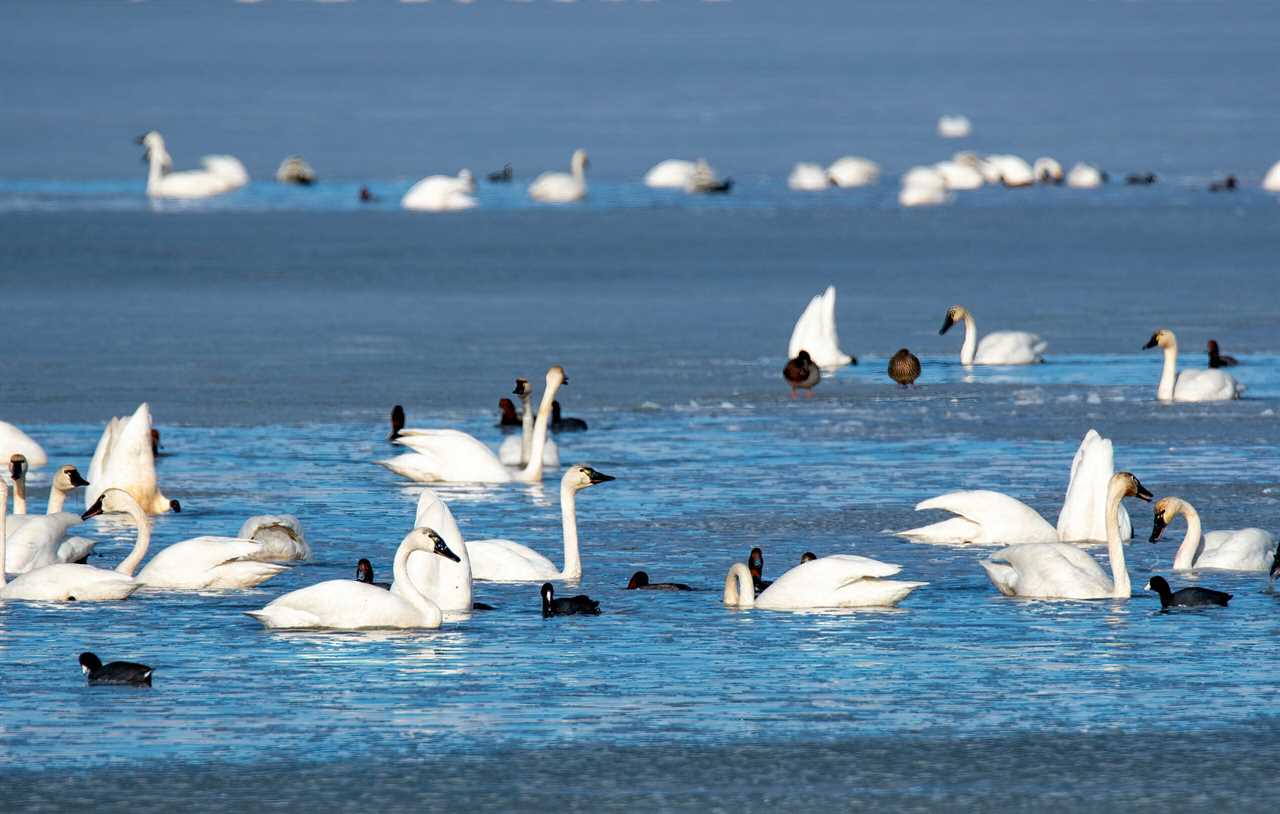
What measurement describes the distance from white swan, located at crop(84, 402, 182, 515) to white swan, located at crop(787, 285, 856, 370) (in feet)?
22.2

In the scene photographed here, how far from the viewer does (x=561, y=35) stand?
90.9 m

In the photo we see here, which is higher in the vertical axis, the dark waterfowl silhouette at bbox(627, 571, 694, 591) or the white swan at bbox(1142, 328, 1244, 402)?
the white swan at bbox(1142, 328, 1244, 402)

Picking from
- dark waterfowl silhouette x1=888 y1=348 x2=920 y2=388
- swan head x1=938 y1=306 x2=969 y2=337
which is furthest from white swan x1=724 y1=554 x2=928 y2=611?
swan head x1=938 y1=306 x2=969 y2=337

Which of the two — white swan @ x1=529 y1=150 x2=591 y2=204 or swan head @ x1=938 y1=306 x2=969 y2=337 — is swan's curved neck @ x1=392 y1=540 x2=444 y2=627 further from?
white swan @ x1=529 y1=150 x2=591 y2=204

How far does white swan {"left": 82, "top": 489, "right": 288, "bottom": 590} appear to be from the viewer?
395 inches

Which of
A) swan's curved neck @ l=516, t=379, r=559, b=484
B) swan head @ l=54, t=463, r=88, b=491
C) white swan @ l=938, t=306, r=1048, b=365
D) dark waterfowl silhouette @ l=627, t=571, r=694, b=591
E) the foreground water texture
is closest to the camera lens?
the foreground water texture

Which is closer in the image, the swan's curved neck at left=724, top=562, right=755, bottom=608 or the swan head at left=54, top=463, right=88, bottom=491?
the swan's curved neck at left=724, top=562, right=755, bottom=608

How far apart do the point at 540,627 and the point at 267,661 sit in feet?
3.91

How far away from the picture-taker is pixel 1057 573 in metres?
9.84

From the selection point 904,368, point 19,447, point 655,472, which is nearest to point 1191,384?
point 904,368

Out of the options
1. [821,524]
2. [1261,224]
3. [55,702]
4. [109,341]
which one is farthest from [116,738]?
[1261,224]

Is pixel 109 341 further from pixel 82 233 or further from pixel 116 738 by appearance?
pixel 116 738

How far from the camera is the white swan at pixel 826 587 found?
9430 millimetres

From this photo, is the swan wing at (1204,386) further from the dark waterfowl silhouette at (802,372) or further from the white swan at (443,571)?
the white swan at (443,571)
